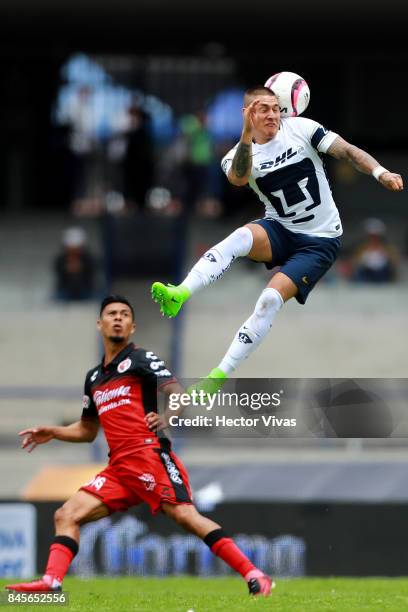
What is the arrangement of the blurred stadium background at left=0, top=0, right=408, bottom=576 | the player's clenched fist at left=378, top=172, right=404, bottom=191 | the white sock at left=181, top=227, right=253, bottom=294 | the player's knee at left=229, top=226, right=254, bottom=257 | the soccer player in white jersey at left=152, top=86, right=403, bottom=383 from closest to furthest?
the player's clenched fist at left=378, top=172, right=404, bottom=191 → the soccer player in white jersey at left=152, top=86, right=403, bottom=383 → the white sock at left=181, top=227, right=253, bottom=294 → the player's knee at left=229, top=226, right=254, bottom=257 → the blurred stadium background at left=0, top=0, right=408, bottom=576

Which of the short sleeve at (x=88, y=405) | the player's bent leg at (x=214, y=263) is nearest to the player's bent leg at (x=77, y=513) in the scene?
the short sleeve at (x=88, y=405)

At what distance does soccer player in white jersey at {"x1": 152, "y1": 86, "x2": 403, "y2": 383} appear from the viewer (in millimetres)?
10305

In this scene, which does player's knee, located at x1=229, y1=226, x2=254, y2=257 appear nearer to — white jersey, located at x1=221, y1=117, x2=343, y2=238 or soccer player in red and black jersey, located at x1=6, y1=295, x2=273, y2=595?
white jersey, located at x1=221, y1=117, x2=343, y2=238

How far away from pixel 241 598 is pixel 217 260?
2.39m

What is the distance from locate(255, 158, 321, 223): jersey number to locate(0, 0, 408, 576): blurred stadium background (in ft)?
18.4

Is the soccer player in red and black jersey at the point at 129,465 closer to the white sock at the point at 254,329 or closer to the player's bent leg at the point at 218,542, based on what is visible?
the player's bent leg at the point at 218,542

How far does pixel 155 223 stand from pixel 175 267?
3.59 feet

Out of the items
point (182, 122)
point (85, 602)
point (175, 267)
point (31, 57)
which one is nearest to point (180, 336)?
point (175, 267)

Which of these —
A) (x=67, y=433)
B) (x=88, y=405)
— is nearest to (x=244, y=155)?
(x=88, y=405)

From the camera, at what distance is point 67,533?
1050 centimetres

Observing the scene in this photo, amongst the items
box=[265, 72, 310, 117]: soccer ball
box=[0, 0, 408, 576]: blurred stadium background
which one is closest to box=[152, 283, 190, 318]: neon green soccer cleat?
box=[265, 72, 310, 117]: soccer ball

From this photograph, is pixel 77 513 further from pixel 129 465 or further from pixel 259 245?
pixel 259 245

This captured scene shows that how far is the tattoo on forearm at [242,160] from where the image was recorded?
10.2 metres

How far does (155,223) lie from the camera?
2475 centimetres
